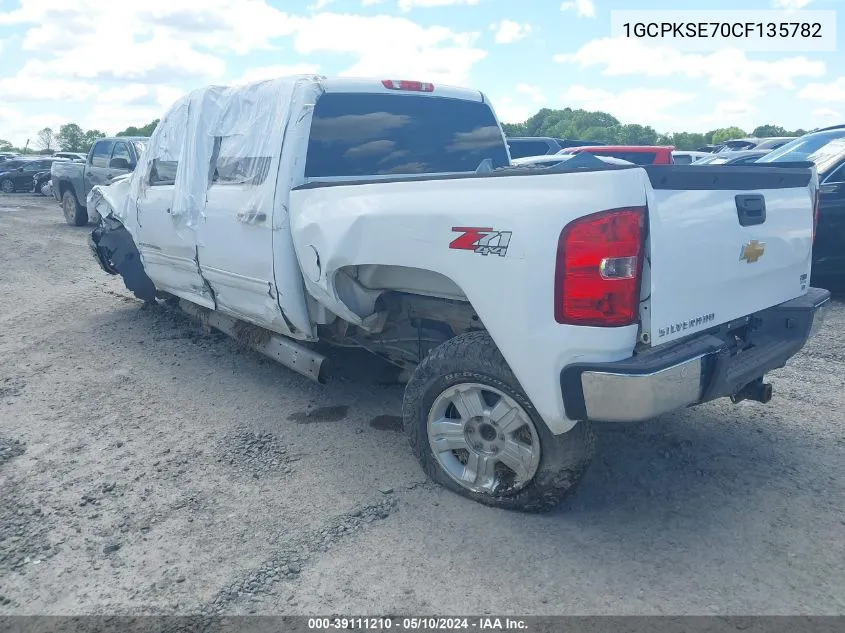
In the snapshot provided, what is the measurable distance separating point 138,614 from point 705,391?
2.40 metres

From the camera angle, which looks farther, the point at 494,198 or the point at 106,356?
the point at 106,356

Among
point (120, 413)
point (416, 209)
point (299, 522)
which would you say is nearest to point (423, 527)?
point (299, 522)

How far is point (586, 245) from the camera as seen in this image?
272 cm

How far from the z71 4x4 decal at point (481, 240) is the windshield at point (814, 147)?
5770mm

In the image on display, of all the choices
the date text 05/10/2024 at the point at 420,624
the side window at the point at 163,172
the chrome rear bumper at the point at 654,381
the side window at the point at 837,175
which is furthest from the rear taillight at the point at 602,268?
the side window at the point at 837,175

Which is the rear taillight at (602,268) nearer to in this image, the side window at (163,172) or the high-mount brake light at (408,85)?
the high-mount brake light at (408,85)

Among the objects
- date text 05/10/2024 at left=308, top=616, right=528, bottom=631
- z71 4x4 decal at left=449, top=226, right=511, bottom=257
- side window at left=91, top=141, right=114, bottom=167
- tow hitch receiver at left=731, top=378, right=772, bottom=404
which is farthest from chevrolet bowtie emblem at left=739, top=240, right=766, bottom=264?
side window at left=91, top=141, right=114, bottom=167

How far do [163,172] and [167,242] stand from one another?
1.96 feet

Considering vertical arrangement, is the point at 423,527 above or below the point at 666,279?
below

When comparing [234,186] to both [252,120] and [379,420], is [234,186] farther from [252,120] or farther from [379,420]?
[379,420]

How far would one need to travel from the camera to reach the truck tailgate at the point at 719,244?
279 centimetres

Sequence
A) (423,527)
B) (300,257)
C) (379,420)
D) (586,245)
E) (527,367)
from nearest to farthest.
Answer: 1. (586,245)
2. (527,367)
3. (423,527)
4. (300,257)
5. (379,420)

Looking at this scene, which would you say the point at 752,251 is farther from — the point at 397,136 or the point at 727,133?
the point at 727,133

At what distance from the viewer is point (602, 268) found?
8.93 ft
